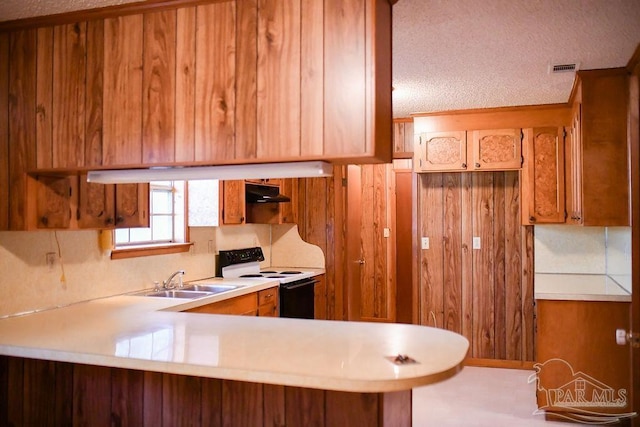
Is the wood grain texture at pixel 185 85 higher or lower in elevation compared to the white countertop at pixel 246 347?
higher

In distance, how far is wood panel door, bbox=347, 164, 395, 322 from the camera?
6160mm

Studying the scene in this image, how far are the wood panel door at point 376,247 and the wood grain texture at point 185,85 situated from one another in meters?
4.10

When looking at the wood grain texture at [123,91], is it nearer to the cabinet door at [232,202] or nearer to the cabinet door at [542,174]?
the cabinet door at [232,202]

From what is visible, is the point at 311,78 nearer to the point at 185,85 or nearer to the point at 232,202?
the point at 185,85

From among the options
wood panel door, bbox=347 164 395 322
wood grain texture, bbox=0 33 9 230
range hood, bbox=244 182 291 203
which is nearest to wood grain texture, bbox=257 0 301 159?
wood grain texture, bbox=0 33 9 230

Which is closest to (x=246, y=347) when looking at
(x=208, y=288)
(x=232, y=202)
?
(x=208, y=288)

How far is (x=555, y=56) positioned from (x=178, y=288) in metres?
3.03

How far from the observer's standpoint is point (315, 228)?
5.34m

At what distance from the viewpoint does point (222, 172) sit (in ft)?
7.19

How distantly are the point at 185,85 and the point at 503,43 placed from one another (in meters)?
1.83

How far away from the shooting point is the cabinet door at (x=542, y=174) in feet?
14.5

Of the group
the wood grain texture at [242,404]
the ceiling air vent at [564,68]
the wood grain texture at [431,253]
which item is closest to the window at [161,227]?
the wood grain texture at [242,404]

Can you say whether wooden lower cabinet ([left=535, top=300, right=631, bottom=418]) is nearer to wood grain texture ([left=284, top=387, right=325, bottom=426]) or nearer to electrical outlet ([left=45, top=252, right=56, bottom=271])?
wood grain texture ([left=284, top=387, right=325, bottom=426])

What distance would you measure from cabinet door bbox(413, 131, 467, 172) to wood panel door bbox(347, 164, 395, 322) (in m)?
1.38
